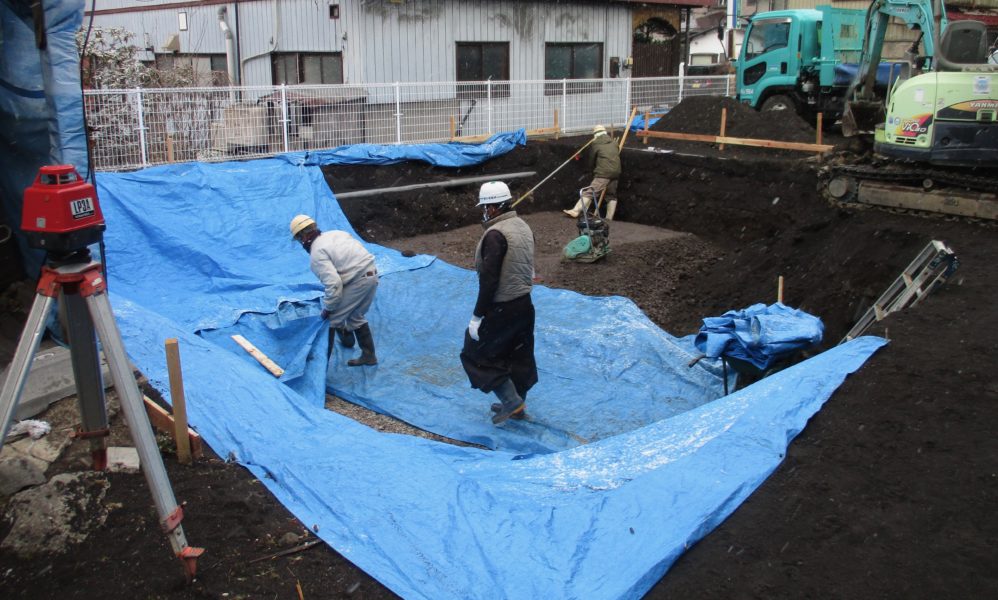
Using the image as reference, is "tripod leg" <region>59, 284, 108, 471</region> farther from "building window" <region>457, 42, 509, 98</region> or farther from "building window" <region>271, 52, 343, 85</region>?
"building window" <region>457, 42, 509, 98</region>

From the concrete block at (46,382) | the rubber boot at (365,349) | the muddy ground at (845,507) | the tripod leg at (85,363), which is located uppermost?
the tripod leg at (85,363)

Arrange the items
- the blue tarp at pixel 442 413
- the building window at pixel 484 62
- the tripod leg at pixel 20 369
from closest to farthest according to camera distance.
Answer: the tripod leg at pixel 20 369 → the blue tarp at pixel 442 413 → the building window at pixel 484 62

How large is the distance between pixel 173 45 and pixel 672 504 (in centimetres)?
1676

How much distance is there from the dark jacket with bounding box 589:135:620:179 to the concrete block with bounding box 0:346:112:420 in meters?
9.05

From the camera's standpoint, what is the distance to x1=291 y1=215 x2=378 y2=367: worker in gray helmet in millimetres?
6414

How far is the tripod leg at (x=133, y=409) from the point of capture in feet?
8.84

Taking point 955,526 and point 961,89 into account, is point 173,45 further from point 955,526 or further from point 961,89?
point 955,526

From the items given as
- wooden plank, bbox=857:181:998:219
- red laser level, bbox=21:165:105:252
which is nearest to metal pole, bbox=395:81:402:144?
wooden plank, bbox=857:181:998:219

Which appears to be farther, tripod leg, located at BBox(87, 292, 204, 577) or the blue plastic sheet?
the blue plastic sheet

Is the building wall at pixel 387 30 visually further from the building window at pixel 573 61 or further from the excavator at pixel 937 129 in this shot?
the excavator at pixel 937 129

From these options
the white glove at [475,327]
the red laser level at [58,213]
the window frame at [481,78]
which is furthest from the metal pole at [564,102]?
the red laser level at [58,213]

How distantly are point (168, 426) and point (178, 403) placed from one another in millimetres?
362

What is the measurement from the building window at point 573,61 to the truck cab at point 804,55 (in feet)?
10.6

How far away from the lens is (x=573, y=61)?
17.3 meters
